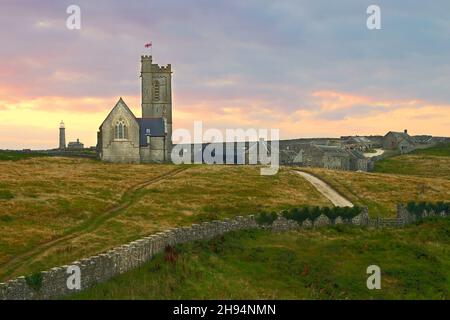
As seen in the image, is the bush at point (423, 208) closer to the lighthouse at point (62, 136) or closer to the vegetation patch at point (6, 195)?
the vegetation patch at point (6, 195)

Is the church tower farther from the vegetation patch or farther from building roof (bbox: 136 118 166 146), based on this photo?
the vegetation patch

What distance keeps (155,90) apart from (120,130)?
17771 mm

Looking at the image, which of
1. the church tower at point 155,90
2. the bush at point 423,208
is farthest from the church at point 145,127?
the bush at point 423,208

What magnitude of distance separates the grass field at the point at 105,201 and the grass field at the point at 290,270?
10339 mm

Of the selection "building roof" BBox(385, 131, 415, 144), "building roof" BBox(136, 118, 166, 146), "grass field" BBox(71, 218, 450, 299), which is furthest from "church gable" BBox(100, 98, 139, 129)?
"building roof" BBox(385, 131, 415, 144)

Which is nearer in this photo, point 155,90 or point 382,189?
point 382,189

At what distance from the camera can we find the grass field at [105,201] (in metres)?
42.1

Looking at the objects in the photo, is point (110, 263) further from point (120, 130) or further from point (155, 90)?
point (155, 90)

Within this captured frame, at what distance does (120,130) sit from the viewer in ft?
331

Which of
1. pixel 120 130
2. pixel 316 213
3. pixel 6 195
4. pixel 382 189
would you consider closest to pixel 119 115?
pixel 120 130

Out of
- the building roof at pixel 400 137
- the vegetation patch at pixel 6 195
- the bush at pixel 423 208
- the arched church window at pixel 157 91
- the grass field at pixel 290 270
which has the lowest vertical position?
the grass field at pixel 290 270

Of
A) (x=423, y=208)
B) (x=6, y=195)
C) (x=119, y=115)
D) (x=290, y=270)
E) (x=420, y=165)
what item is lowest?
(x=290, y=270)

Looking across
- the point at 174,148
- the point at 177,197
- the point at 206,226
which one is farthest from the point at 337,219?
the point at 174,148
